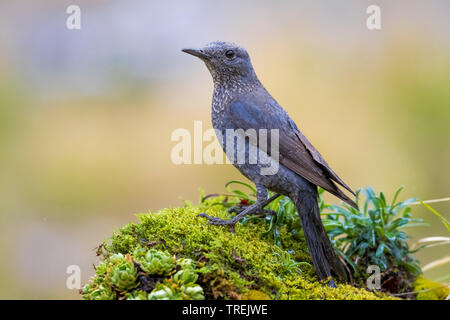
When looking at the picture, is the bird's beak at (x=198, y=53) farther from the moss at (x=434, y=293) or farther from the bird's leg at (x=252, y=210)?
the moss at (x=434, y=293)

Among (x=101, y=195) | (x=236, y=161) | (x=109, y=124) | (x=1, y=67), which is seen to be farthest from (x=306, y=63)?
(x=1, y=67)

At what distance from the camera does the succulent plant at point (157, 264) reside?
2.45 meters

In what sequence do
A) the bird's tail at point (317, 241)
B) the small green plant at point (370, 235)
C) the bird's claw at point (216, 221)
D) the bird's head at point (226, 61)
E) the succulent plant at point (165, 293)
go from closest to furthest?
the succulent plant at point (165, 293) → the bird's tail at point (317, 241) → the bird's claw at point (216, 221) → the small green plant at point (370, 235) → the bird's head at point (226, 61)

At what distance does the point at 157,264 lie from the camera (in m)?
2.44

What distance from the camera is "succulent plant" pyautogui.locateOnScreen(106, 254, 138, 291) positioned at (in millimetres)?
2400

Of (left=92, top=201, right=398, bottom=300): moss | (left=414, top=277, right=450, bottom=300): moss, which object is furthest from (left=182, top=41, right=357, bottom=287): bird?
(left=414, top=277, right=450, bottom=300): moss

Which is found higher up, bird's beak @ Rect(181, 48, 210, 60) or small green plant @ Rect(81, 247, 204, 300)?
bird's beak @ Rect(181, 48, 210, 60)

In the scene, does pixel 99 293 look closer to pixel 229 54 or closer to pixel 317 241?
pixel 317 241

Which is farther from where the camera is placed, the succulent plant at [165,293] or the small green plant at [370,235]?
the small green plant at [370,235]

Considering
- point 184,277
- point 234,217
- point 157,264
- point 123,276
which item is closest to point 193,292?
point 184,277

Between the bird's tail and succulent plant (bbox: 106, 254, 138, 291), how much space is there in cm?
141

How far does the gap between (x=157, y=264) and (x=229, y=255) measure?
577 mm

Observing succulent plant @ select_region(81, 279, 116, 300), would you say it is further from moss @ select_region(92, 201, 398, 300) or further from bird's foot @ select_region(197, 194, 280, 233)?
bird's foot @ select_region(197, 194, 280, 233)

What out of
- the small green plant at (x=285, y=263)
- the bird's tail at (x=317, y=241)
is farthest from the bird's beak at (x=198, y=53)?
the small green plant at (x=285, y=263)
